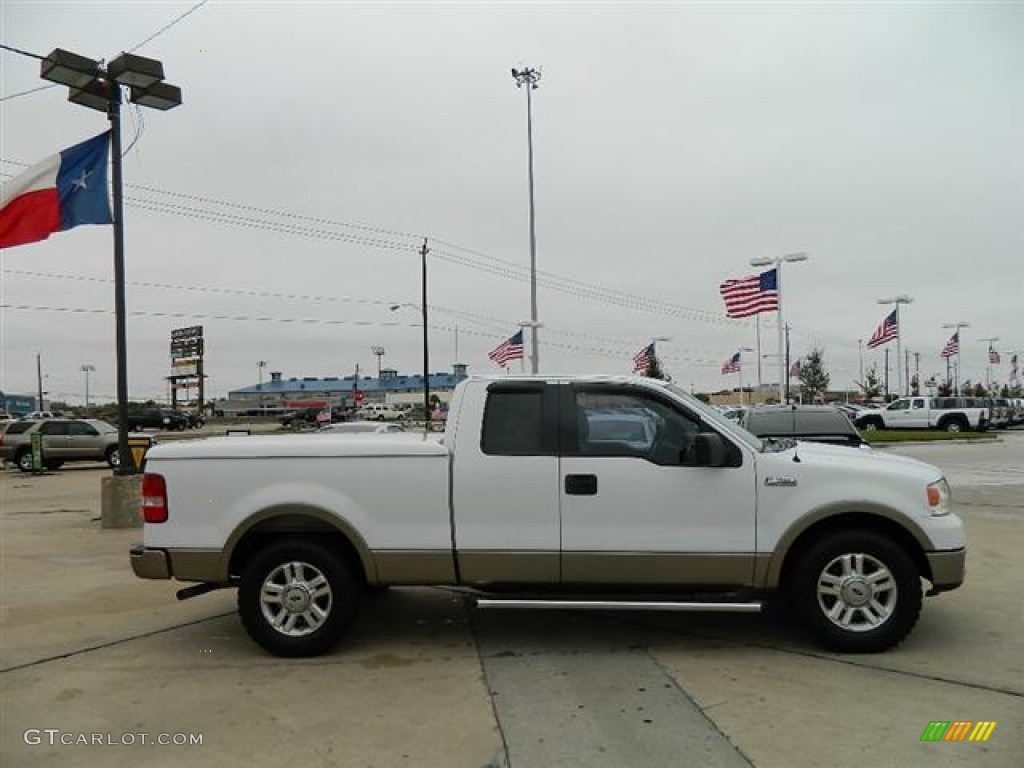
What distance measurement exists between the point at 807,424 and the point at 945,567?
6.16m

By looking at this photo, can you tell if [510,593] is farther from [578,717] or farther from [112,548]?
[112,548]

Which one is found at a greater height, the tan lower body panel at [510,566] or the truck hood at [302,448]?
the truck hood at [302,448]

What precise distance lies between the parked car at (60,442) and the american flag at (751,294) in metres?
20.7

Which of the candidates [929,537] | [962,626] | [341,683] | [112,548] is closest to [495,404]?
[341,683]

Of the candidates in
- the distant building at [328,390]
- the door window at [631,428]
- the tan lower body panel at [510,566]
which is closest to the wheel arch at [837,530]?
the door window at [631,428]

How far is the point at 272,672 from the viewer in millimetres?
4941

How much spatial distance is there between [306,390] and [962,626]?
135422 mm

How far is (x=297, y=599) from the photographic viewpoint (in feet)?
16.9

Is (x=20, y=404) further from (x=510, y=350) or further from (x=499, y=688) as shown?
(x=499, y=688)

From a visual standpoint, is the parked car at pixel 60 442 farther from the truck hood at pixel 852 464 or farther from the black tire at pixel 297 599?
the truck hood at pixel 852 464

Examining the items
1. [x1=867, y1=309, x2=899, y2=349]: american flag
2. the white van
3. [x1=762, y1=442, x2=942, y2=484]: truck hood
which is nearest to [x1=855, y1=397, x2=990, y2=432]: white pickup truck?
[x1=867, y1=309, x2=899, y2=349]: american flag

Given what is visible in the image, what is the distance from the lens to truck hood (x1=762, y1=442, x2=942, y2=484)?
500 centimetres

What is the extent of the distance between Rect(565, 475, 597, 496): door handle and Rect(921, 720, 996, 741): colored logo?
2157mm

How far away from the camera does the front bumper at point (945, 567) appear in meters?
4.94
